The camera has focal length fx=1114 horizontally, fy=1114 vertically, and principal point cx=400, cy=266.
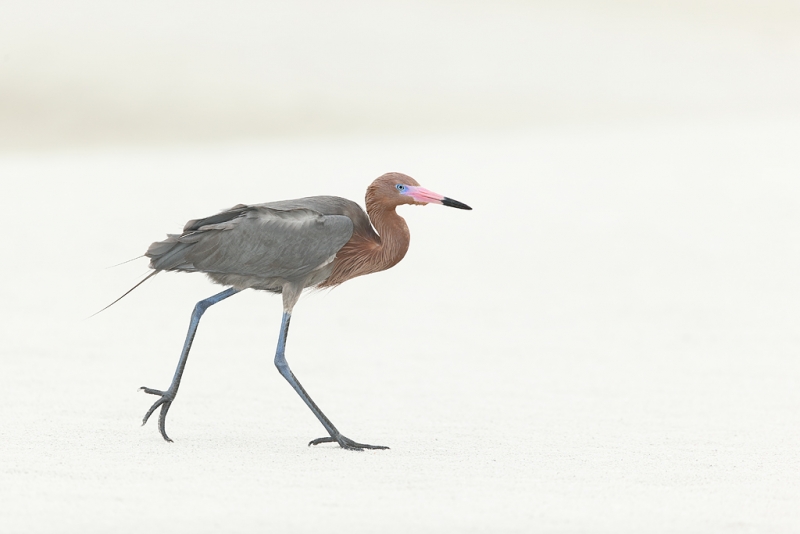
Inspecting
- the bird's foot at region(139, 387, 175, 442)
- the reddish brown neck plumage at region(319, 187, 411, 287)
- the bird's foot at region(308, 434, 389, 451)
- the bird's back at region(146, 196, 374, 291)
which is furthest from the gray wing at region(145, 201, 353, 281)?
the bird's foot at region(308, 434, 389, 451)

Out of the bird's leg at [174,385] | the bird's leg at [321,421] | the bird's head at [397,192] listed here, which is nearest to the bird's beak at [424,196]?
the bird's head at [397,192]

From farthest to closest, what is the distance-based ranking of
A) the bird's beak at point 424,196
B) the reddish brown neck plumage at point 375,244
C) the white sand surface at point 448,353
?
the reddish brown neck plumage at point 375,244 < the bird's beak at point 424,196 < the white sand surface at point 448,353

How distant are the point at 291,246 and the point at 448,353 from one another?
12.7 feet

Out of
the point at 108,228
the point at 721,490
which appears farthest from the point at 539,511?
the point at 108,228

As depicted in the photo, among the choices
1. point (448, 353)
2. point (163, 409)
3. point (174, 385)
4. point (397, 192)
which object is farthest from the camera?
point (448, 353)

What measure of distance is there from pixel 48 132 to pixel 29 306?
655 inches

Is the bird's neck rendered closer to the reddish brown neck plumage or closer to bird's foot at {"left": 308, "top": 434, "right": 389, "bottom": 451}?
the reddish brown neck plumage

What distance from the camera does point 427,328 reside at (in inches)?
408

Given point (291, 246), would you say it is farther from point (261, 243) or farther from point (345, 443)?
point (345, 443)

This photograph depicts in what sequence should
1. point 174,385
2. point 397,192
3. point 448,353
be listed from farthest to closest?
1. point 448,353
2. point 397,192
3. point 174,385

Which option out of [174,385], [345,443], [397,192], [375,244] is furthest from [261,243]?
[345,443]

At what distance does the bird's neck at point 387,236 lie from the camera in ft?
19.6

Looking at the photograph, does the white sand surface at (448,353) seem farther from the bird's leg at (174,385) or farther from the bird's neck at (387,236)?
the bird's neck at (387,236)

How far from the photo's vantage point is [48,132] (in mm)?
25906
